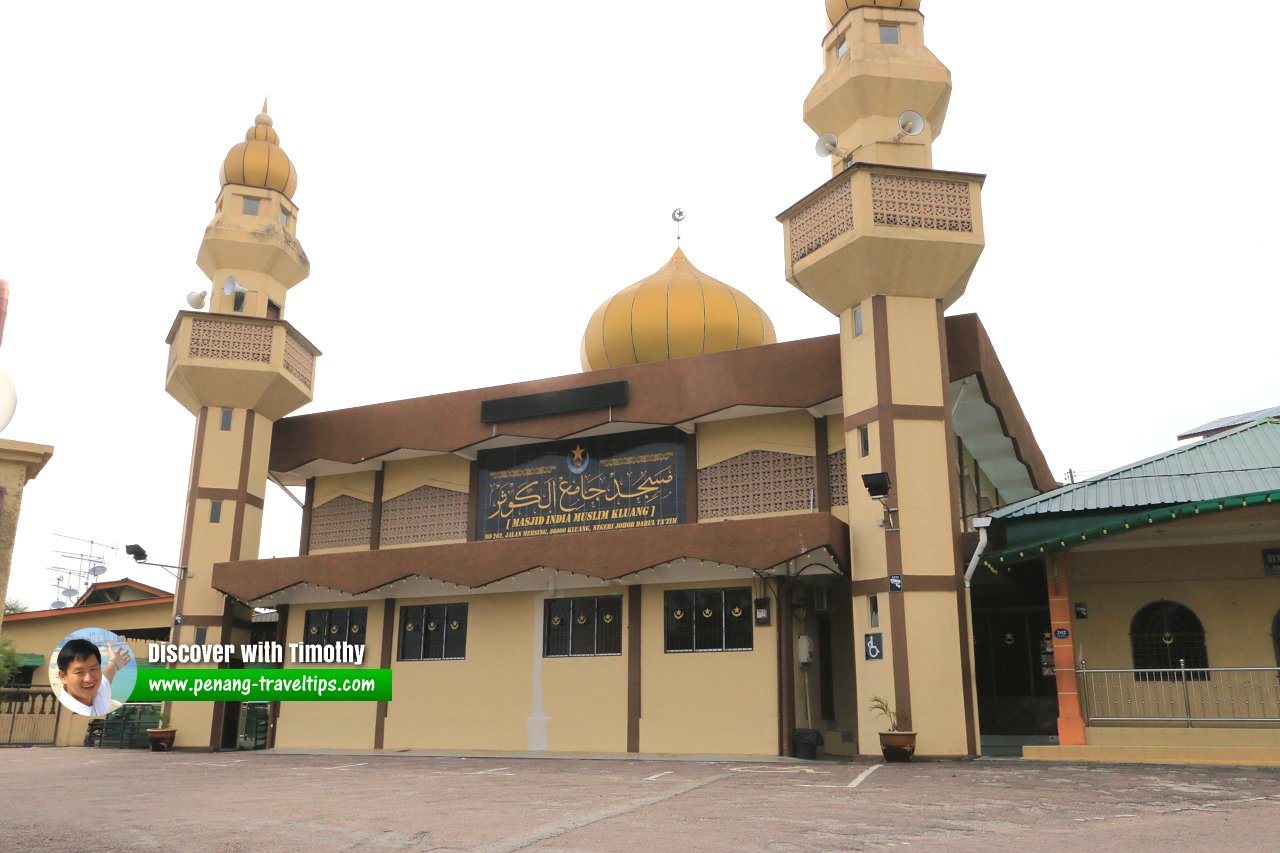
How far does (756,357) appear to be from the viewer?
20.1 m

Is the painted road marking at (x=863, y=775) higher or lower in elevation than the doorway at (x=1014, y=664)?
lower

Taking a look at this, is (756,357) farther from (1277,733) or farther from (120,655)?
(120,655)

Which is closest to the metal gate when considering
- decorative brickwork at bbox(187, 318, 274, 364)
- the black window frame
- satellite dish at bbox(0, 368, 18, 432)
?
the black window frame

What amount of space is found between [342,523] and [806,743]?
41.1ft

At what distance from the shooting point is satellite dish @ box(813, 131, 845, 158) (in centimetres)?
2048

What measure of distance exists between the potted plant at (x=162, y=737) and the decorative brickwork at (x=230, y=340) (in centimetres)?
807

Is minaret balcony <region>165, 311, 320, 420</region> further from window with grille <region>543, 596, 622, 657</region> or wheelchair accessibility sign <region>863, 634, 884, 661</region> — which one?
wheelchair accessibility sign <region>863, 634, 884, 661</region>

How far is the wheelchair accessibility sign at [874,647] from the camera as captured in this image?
17.3m

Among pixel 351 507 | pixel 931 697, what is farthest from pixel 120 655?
pixel 931 697

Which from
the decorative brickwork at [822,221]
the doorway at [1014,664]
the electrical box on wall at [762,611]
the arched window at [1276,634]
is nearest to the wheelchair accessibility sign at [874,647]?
the electrical box on wall at [762,611]

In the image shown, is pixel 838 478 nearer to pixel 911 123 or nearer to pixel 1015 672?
pixel 1015 672

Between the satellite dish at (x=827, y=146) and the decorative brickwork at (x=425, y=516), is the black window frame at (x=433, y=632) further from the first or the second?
the satellite dish at (x=827, y=146)

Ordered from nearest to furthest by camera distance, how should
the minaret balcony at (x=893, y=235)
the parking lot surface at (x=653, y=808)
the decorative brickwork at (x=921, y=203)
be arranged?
the parking lot surface at (x=653, y=808), the minaret balcony at (x=893, y=235), the decorative brickwork at (x=921, y=203)

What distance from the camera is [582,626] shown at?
837 inches
